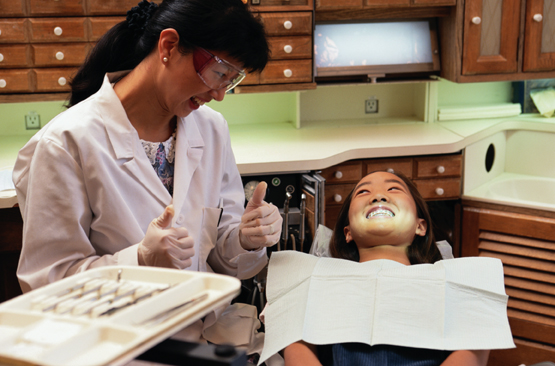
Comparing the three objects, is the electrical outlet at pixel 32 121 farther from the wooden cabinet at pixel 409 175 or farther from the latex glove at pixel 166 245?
the latex glove at pixel 166 245

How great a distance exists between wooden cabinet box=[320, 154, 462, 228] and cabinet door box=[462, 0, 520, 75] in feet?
1.80

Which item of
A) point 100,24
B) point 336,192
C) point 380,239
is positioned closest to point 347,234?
point 380,239

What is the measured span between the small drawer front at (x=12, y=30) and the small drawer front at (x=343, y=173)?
1515mm

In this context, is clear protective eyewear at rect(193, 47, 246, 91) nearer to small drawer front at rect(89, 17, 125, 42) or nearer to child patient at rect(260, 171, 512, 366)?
child patient at rect(260, 171, 512, 366)

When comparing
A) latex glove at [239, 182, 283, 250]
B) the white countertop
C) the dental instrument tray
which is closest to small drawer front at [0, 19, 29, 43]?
the white countertop

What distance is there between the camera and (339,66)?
3.09 m

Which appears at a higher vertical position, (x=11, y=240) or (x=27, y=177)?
(x=27, y=177)

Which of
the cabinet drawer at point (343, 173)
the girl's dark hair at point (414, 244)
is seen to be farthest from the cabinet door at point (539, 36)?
the girl's dark hair at point (414, 244)

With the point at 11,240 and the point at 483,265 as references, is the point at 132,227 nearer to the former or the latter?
the point at 483,265

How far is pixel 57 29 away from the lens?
Result: 2.58m

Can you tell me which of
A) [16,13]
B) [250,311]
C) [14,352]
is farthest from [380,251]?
[16,13]

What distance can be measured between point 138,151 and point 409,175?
5.27 feet

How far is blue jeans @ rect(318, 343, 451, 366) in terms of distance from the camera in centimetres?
152

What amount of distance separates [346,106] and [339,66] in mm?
345
